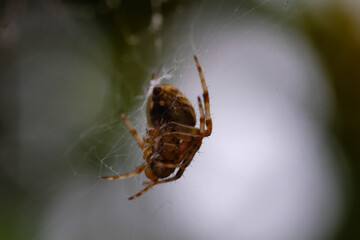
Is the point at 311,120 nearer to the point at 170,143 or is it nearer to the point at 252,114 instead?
the point at 252,114

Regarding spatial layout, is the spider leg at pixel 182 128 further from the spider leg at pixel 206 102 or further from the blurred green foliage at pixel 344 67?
the blurred green foliage at pixel 344 67

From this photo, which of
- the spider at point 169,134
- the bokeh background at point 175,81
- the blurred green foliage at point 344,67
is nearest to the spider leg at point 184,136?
the spider at point 169,134

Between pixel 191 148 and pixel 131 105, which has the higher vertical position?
pixel 191 148

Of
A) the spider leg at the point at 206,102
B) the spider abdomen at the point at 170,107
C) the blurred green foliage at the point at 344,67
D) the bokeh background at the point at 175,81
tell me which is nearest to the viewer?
the spider abdomen at the point at 170,107

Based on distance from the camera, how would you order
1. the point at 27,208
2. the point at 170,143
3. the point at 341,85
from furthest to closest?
the point at 341,85 → the point at 27,208 → the point at 170,143

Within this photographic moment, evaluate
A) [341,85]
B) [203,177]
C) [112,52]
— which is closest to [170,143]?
[203,177]

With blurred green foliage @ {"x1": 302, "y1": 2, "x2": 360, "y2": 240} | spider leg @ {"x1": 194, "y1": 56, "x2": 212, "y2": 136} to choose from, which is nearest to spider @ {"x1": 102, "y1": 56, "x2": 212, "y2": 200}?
spider leg @ {"x1": 194, "y1": 56, "x2": 212, "y2": 136}

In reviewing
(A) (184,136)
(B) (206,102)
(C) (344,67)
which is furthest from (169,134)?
(C) (344,67)
